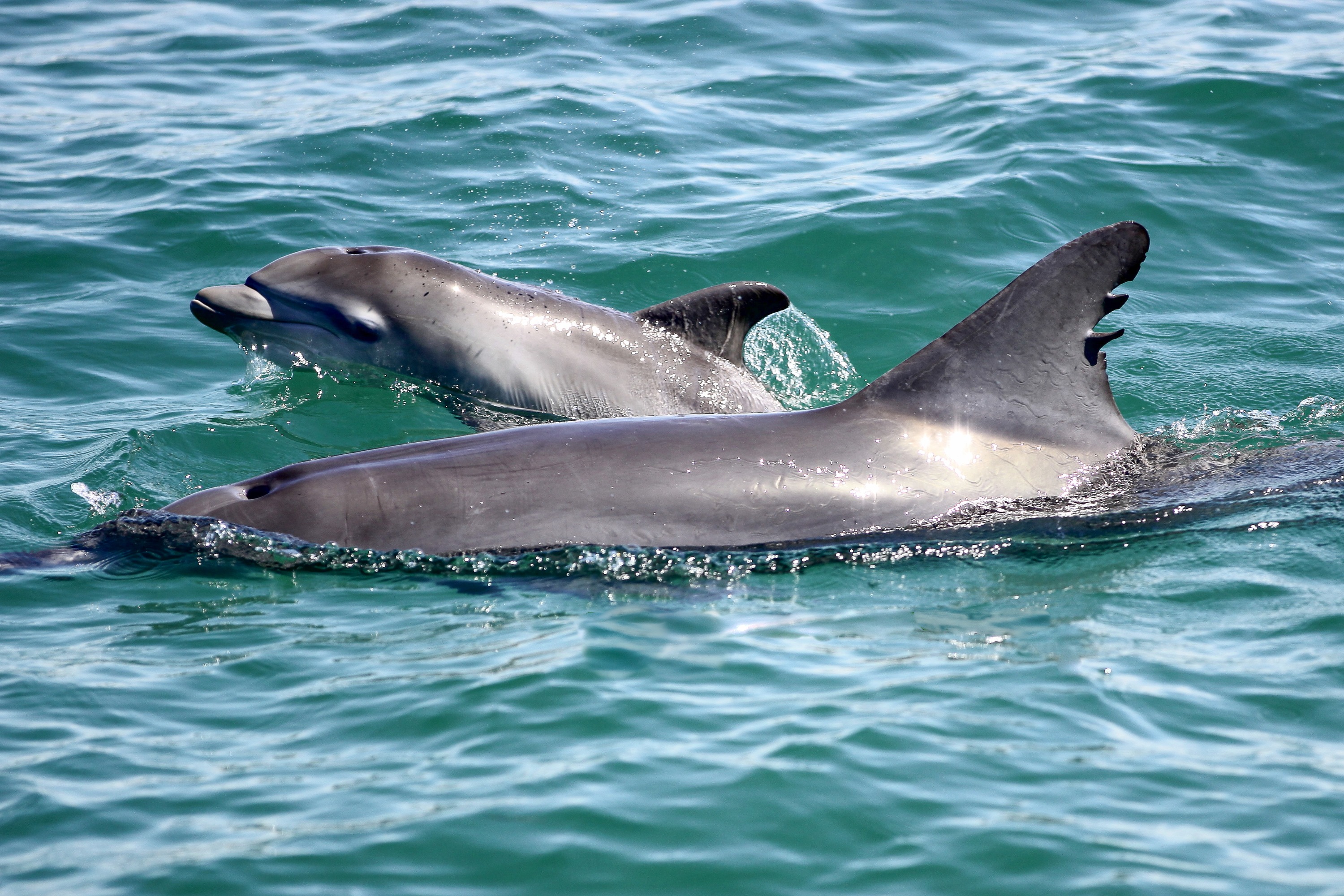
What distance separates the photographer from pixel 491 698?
19.6 ft

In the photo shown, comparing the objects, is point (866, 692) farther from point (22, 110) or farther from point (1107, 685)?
point (22, 110)

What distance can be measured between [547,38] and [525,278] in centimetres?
796

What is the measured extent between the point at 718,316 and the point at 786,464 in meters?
3.00

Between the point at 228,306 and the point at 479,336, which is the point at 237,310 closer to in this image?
the point at 228,306

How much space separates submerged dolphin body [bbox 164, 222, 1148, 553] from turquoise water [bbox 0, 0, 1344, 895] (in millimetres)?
283

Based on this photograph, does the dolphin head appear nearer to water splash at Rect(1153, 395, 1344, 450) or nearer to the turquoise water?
the turquoise water

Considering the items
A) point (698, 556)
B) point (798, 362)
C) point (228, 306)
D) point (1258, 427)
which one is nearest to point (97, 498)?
point (228, 306)

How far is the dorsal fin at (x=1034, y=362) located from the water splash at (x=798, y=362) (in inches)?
136

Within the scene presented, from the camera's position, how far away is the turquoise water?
5094 mm

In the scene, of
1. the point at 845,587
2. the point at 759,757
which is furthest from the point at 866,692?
the point at 845,587

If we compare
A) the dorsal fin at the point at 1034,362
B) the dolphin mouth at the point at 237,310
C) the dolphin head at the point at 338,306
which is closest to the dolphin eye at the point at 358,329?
the dolphin head at the point at 338,306

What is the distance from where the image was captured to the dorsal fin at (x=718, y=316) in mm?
10328

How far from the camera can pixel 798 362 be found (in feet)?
39.1

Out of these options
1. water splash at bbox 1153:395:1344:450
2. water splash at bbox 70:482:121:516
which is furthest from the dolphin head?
water splash at bbox 1153:395:1344:450
